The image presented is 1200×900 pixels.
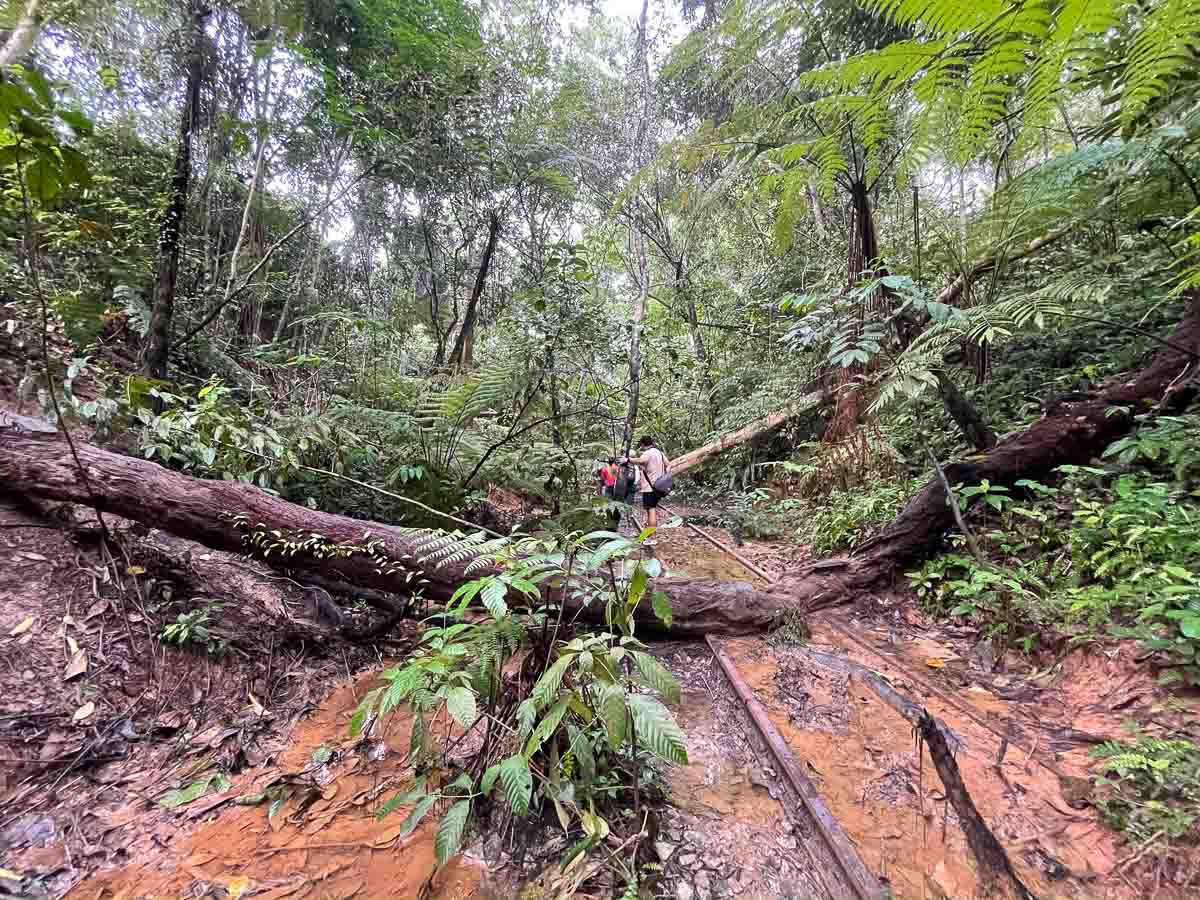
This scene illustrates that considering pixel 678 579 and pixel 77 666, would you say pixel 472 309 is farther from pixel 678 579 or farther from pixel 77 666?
pixel 77 666

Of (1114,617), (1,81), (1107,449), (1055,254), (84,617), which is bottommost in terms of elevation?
(1114,617)

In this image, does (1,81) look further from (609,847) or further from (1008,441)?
(1008,441)

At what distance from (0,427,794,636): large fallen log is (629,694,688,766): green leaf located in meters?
0.98

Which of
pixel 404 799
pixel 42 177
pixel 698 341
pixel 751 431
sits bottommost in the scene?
pixel 404 799

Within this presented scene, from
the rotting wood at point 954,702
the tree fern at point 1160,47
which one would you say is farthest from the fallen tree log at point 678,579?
the tree fern at point 1160,47

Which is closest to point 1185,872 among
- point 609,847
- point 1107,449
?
point 609,847

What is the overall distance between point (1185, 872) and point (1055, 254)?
5.41 meters

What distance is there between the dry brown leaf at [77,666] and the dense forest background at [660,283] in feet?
3.67

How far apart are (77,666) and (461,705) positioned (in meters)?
2.01

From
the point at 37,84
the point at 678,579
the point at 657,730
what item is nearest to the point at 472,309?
the point at 678,579

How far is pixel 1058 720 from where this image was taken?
2031mm

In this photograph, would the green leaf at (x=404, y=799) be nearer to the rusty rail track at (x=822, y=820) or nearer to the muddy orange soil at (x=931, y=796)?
the rusty rail track at (x=822, y=820)

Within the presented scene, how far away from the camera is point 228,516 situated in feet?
8.42

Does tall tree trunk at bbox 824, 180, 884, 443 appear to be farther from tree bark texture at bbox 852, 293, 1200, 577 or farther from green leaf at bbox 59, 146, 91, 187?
green leaf at bbox 59, 146, 91, 187
